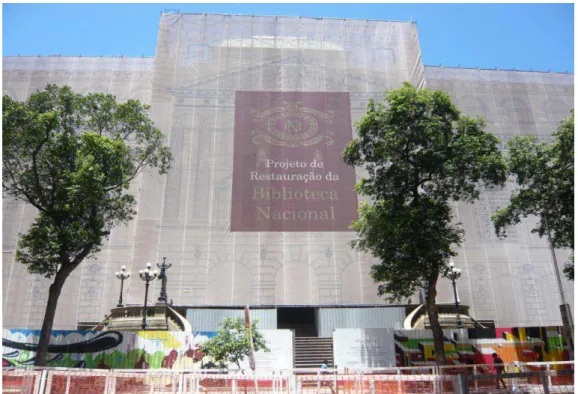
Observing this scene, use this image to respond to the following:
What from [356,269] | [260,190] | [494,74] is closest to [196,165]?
[260,190]

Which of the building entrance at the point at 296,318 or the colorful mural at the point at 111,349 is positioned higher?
the building entrance at the point at 296,318

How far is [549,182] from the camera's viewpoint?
49.5 feet

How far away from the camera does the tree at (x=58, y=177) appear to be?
44.7 feet

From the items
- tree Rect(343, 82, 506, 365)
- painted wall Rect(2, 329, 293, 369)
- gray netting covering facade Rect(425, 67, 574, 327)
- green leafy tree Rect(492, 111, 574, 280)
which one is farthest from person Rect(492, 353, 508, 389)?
painted wall Rect(2, 329, 293, 369)

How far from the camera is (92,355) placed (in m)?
15.3

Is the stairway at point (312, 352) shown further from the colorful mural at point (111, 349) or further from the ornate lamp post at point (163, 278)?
the ornate lamp post at point (163, 278)

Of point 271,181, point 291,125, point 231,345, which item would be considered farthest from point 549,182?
point 291,125

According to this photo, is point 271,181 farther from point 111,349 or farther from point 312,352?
point 111,349

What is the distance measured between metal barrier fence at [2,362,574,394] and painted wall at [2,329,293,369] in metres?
5.37

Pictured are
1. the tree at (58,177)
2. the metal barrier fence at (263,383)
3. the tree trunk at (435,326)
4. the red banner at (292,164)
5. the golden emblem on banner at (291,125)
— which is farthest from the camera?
the golden emblem on banner at (291,125)

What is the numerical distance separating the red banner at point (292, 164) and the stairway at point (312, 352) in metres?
6.00

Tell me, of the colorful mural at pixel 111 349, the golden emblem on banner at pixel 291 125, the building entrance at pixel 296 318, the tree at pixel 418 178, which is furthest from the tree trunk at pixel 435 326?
the golden emblem on banner at pixel 291 125

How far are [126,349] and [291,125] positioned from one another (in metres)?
14.2

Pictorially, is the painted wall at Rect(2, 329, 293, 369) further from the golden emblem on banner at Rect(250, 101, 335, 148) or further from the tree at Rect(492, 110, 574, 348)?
the golden emblem on banner at Rect(250, 101, 335, 148)
